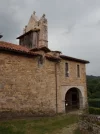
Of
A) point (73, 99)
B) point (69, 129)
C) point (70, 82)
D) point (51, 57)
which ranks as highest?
point (51, 57)

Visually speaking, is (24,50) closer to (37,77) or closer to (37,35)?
(37,77)

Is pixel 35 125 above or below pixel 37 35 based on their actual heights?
below

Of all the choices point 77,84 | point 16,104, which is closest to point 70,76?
point 77,84

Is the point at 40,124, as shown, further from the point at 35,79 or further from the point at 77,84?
the point at 77,84

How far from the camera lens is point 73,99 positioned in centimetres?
2612

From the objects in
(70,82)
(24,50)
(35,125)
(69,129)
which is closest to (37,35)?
(70,82)

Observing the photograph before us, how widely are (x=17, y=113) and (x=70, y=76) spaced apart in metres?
8.52

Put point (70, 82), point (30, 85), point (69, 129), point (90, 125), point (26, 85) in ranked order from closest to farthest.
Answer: point (69, 129)
point (90, 125)
point (26, 85)
point (30, 85)
point (70, 82)

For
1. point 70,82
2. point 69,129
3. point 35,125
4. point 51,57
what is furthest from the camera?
point 70,82

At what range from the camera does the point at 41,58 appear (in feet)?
61.5

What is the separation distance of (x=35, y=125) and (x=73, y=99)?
11.9 m

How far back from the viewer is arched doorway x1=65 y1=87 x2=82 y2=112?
24641 millimetres

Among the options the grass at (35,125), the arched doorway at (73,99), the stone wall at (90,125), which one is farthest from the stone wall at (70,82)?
the stone wall at (90,125)

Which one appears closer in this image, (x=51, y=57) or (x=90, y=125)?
(x=90, y=125)
